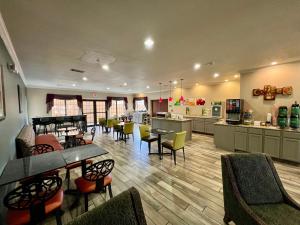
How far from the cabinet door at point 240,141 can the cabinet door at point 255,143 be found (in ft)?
0.42

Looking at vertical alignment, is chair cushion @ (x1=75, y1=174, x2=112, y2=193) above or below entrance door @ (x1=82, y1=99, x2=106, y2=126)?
below

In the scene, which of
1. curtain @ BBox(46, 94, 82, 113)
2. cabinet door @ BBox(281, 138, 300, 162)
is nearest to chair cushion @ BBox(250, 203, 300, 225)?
cabinet door @ BBox(281, 138, 300, 162)

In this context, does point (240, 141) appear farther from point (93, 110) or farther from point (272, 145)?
point (93, 110)

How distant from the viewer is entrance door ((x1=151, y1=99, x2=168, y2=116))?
10.6 meters

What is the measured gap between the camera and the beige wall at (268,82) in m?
3.71

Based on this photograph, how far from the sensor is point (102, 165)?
2.09 meters

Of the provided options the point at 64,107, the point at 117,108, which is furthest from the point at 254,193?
the point at 117,108

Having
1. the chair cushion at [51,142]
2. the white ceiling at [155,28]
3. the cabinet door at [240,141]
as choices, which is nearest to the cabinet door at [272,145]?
the cabinet door at [240,141]

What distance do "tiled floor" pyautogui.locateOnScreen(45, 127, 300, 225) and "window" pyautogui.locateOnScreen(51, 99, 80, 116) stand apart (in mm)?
6590

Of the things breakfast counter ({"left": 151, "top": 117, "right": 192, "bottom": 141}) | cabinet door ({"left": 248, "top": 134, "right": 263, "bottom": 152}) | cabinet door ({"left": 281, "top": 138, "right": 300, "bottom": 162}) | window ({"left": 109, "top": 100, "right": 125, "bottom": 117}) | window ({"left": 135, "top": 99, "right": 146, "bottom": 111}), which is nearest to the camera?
cabinet door ({"left": 281, "top": 138, "right": 300, "bottom": 162})

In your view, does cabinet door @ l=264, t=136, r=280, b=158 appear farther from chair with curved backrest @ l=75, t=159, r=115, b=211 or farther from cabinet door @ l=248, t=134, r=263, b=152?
chair with curved backrest @ l=75, t=159, r=115, b=211

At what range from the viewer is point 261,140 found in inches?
153

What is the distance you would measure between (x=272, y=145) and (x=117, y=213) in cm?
454

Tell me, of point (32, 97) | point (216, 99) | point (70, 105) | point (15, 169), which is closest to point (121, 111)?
point (70, 105)
